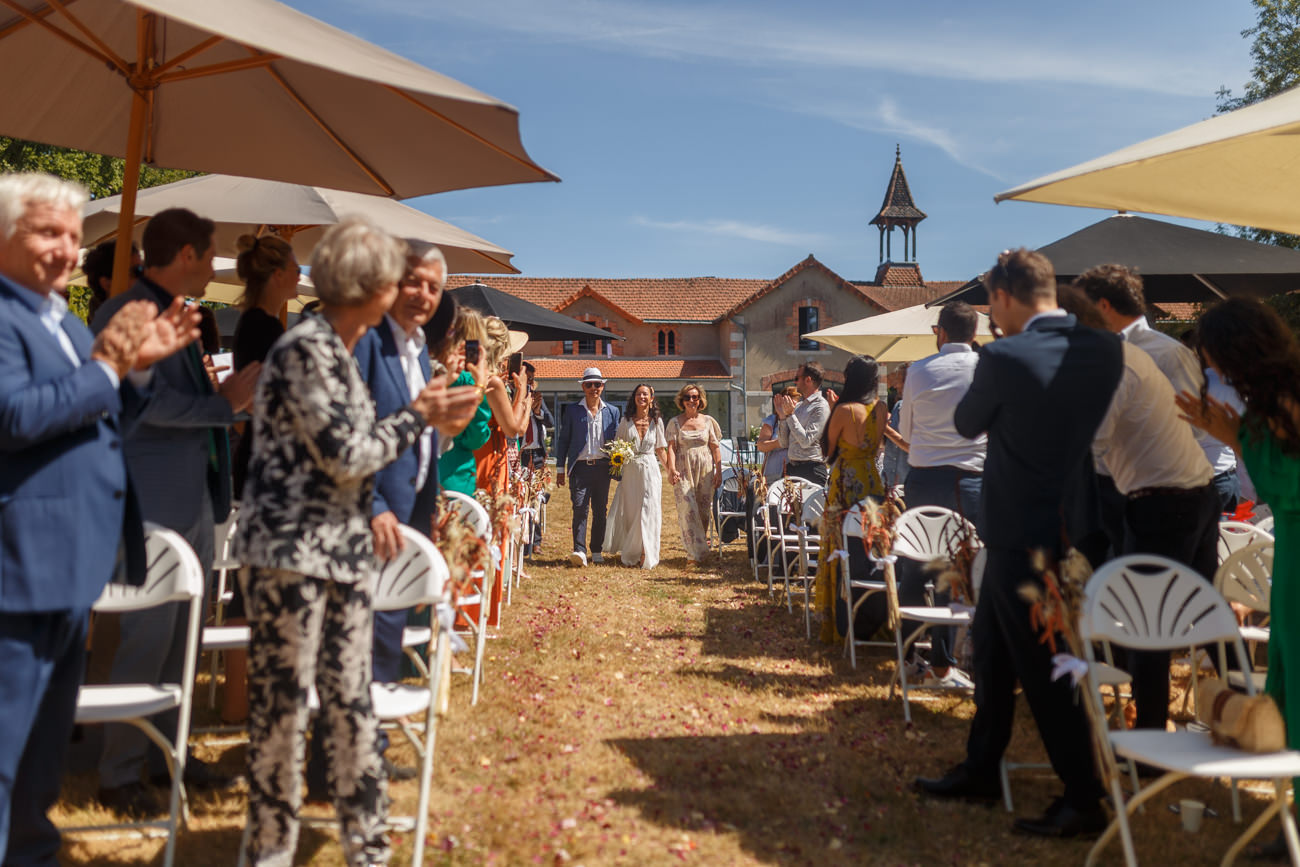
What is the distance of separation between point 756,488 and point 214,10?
8.25m

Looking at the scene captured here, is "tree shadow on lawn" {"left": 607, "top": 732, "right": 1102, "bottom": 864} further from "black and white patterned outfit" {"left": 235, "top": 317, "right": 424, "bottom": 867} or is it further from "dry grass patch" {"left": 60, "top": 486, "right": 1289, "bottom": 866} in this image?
"black and white patterned outfit" {"left": 235, "top": 317, "right": 424, "bottom": 867}

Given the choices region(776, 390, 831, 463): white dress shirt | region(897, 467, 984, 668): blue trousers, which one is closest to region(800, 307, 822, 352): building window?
region(776, 390, 831, 463): white dress shirt

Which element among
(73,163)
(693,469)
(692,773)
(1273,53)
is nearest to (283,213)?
(692,773)

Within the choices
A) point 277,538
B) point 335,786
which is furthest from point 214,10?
point 335,786

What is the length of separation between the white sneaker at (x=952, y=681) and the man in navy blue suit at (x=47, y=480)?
4.31m

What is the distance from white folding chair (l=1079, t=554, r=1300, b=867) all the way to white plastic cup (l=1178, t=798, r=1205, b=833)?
0.32 meters

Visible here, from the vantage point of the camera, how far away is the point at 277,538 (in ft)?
8.91

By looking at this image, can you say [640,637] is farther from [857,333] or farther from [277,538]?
[277,538]

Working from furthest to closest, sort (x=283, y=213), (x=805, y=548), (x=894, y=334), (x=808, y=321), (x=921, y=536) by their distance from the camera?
(x=808, y=321) → (x=894, y=334) → (x=805, y=548) → (x=283, y=213) → (x=921, y=536)

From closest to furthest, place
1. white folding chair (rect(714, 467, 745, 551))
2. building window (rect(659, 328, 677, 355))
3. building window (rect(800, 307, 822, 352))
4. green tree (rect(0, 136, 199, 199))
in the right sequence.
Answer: white folding chair (rect(714, 467, 745, 551))
green tree (rect(0, 136, 199, 199))
building window (rect(800, 307, 822, 352))
building window (rect(659, 328, 677, 355))

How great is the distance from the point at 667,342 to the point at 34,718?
45772 millimetres

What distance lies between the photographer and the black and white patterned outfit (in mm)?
2713

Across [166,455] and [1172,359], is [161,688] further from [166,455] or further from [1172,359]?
[1172,359]

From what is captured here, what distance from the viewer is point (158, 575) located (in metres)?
3.39
